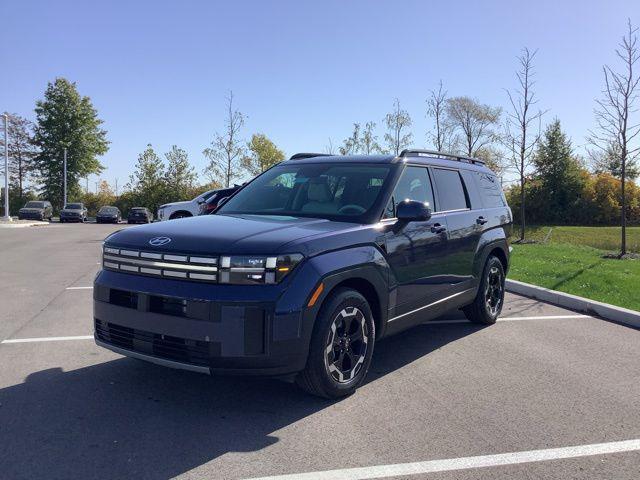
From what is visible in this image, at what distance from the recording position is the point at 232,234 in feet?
12.8

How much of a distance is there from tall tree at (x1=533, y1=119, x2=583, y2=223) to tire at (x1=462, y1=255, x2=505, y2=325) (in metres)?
34.7

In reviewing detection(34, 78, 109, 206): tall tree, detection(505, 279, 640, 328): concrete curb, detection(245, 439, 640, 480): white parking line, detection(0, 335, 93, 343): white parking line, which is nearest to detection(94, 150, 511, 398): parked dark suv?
detection(245, 439, 640, 480): white parking line

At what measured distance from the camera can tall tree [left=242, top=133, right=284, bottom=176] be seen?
130ft

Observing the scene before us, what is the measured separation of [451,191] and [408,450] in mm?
3277

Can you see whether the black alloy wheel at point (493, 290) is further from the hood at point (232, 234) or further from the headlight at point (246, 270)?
the headlight at point (246, 270)

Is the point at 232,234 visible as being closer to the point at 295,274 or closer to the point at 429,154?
the point at 295,274

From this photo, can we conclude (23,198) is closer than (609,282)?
No

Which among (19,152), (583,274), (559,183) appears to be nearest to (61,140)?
(19,152)

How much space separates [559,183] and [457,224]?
3691 centimetres

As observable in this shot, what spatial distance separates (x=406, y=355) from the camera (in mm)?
5453

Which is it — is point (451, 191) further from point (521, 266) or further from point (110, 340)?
point (521, 266)

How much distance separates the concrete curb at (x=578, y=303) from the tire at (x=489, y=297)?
59.6 inches

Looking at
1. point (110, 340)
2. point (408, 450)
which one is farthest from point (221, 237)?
point (408, 450)

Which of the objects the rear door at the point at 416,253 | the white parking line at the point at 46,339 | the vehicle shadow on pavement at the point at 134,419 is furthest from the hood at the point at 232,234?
the white parking line at the point at 46,339
